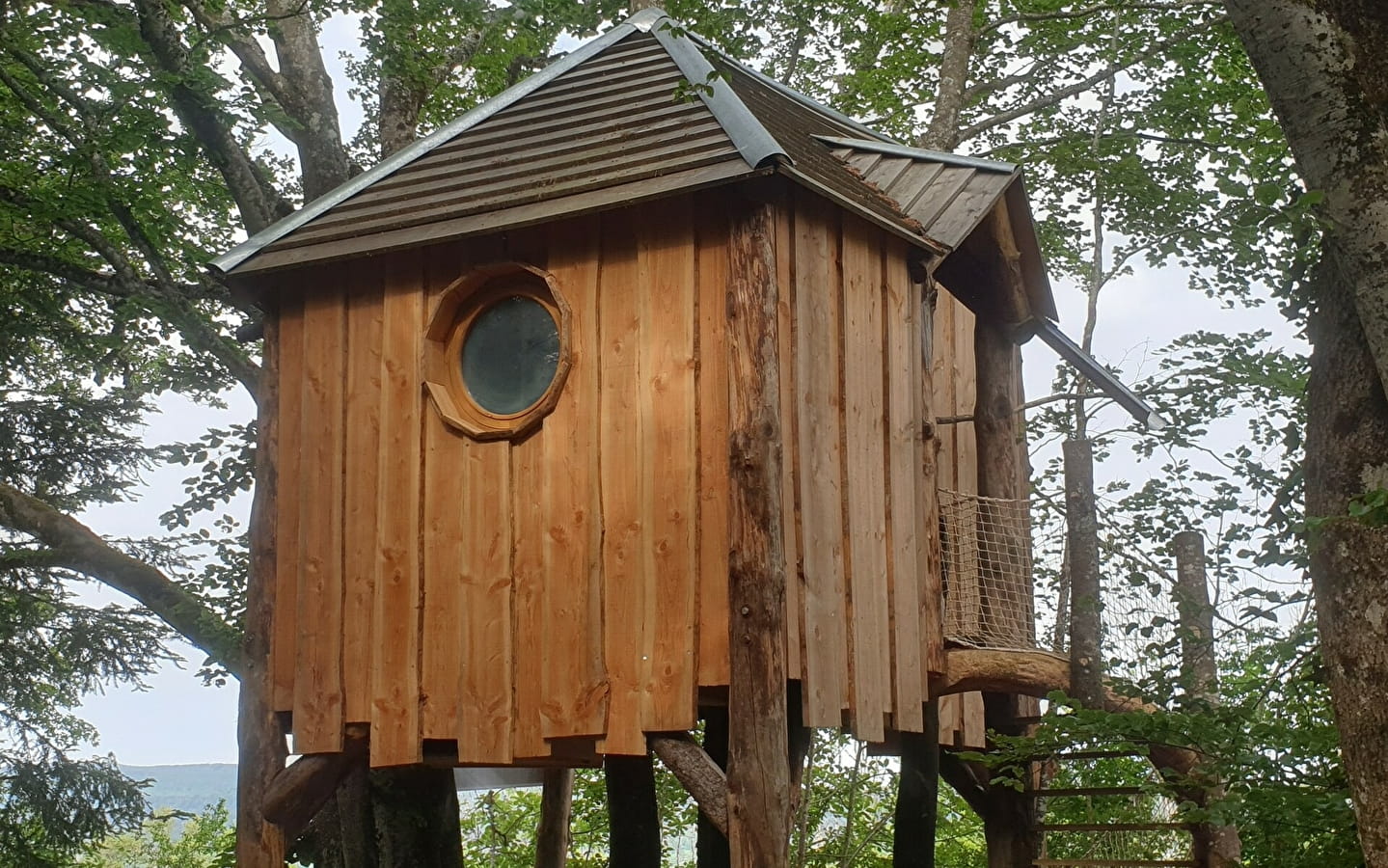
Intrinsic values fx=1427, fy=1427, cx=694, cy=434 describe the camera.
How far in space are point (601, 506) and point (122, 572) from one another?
5563 millimetres

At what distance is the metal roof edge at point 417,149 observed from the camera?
7539 mm

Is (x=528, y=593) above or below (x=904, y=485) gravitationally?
below

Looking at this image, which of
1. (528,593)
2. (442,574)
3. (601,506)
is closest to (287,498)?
(442,574)

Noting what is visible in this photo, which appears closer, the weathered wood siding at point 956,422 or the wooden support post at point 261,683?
the wooden support post at point 261,683

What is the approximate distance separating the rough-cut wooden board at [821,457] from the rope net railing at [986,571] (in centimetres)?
118

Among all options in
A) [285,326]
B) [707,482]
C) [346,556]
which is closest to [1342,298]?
[707,482]

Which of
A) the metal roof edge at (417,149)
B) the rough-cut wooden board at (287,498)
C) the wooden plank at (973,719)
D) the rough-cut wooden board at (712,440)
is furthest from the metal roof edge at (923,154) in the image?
the wooden plank at (973,719)

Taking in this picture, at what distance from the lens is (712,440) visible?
631cm

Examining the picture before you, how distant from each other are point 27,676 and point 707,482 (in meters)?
11.1

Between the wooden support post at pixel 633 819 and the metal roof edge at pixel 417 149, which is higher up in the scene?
the metal roof edge at pixel 417 149

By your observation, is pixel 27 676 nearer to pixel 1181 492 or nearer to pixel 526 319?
pixel 526 319

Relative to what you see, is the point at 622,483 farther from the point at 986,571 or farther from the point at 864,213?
the point at 986,571

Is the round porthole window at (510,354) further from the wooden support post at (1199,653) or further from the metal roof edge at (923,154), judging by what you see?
the wooden support post at (1199,653)

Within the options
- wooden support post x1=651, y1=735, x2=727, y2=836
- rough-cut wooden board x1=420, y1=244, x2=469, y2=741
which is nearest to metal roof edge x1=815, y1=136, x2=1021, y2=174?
rough-cut wooden board x1=420, y1=244, x2=469, y2=741
